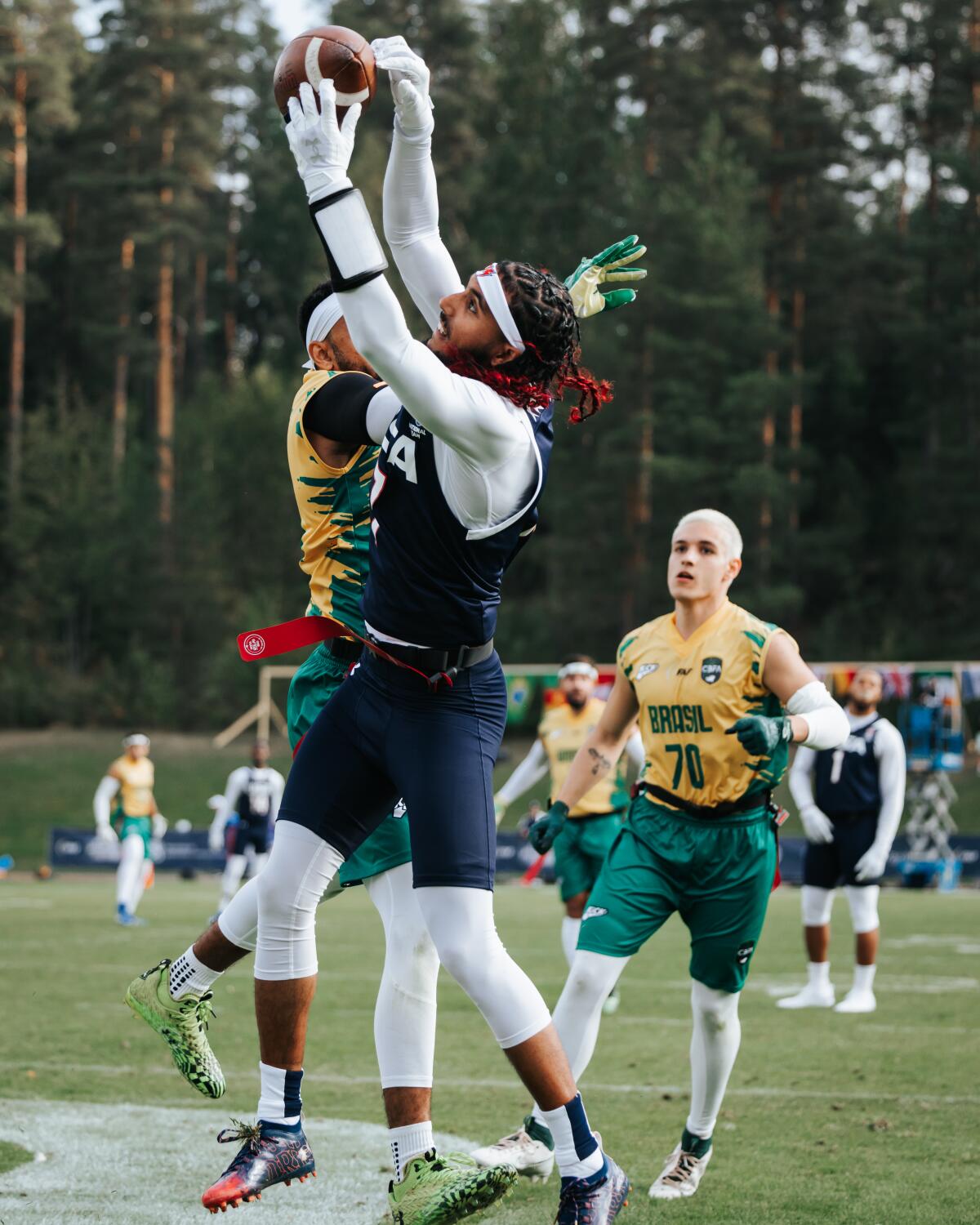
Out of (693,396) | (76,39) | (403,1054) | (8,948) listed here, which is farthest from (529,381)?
(76,39)

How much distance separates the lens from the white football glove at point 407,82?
158 inches

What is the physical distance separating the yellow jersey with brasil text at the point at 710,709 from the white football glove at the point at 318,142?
2170 millimetres

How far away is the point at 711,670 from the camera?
5523mm

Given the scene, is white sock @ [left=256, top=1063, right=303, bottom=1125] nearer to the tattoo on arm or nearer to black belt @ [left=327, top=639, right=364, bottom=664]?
black belt @ [left=327, top=639, right=364, bottom=664]

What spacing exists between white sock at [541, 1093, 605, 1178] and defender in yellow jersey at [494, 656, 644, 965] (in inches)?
233

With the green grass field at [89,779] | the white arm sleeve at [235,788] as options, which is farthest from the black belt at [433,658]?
the green grass field at [89,779]

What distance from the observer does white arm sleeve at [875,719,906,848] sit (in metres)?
10.6

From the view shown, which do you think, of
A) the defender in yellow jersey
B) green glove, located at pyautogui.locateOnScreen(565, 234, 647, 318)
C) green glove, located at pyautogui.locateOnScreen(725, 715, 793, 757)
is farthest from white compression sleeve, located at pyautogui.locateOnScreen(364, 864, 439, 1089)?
the defender in yellow jersey

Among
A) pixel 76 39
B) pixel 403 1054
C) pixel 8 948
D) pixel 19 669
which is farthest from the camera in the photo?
pixel 76 39

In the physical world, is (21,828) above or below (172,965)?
below

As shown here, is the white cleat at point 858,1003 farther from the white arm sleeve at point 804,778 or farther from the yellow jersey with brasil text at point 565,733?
the yellow jersey with brasil text at point 565,733

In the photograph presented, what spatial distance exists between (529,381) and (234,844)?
15.5m

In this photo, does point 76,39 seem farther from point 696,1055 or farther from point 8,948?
point 696,1055

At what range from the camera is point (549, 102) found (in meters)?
43.5
